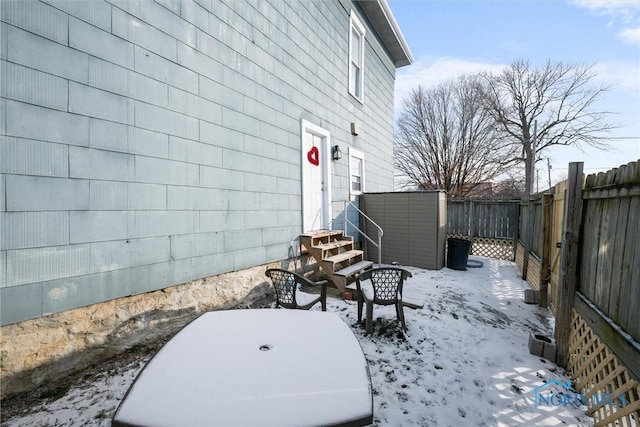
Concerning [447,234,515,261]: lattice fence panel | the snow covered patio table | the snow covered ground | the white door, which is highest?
the white door

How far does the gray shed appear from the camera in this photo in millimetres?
6664

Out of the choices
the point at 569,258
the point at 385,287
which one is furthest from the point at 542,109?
the point at 385,287

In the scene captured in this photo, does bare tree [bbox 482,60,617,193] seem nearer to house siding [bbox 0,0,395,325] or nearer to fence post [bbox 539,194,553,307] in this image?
fence post [bbox 539,194,553,307]

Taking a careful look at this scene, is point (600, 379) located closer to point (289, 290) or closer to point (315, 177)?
point (289, 290)

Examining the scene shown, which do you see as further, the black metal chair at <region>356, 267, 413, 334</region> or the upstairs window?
the upstairs window

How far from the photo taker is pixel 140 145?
2.78m

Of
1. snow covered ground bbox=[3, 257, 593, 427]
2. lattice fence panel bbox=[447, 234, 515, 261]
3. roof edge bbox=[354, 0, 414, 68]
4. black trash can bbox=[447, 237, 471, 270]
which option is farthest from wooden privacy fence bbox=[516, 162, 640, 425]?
roof edge bbox=[354, 0, 414, 68]

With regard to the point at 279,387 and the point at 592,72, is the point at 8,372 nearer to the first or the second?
the point at 279,387

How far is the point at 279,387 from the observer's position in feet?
4.10

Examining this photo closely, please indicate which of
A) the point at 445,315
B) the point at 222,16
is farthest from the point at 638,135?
the point at 222,16

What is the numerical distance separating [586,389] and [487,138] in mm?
19300

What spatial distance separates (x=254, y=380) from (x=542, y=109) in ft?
78.1

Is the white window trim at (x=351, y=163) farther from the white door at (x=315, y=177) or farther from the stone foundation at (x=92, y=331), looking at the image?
the stone foundation at (x=92, y=331)

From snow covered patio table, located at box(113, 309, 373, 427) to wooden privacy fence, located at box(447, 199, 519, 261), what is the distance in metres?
8.50
